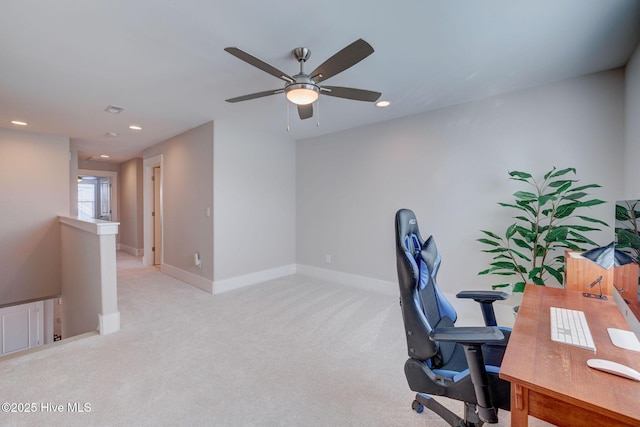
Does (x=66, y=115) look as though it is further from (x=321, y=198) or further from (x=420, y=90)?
(x=420, y=90)

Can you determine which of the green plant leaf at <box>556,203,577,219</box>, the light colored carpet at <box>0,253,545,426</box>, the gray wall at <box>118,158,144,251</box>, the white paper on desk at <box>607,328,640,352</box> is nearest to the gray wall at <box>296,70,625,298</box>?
the green plant leaf at <box>556,203,577,219</box>

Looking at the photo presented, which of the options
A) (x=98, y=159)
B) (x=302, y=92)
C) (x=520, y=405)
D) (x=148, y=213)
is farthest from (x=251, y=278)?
(x=98, y=159)

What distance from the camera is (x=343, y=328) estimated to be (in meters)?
2.86

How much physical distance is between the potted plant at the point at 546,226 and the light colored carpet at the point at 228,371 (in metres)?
1.29

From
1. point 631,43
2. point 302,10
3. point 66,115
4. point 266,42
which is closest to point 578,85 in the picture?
point 631,43

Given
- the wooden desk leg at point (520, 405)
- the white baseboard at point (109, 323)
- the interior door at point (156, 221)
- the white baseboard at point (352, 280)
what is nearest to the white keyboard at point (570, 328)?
the wooden desk leg at point (520, 405)

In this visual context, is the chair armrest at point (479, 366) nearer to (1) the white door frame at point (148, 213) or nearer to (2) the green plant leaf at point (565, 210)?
(2) the green plant leaf at point (565, 210)

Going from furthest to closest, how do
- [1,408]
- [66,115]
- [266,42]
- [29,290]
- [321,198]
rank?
1. [321,198]
2. [29,290]
3. [66,115]
4. [266,42]
5. [1,408]

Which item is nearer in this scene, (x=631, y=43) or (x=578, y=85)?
(x=631, y=43)

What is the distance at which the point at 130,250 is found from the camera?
698 centimetres

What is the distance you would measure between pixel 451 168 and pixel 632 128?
1.45 metres

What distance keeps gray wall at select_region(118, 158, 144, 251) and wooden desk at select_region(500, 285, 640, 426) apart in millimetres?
7449

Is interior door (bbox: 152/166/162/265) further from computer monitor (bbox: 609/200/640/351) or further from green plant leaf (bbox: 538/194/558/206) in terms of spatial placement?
computer monitor (bbox: 609/200/640/351)

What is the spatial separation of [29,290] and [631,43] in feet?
25.1
